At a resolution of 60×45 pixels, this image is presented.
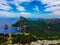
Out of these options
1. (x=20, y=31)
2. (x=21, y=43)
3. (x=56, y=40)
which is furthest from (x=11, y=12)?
(x=56, y=40)

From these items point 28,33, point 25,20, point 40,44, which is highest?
point 25,20

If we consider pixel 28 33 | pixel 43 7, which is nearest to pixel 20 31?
pixel 28 33

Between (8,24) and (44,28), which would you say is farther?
(44,28)

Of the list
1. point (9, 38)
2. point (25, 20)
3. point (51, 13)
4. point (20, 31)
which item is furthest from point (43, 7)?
point (9, 38)

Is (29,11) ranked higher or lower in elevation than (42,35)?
higher

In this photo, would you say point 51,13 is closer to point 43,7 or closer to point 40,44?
point 43,7

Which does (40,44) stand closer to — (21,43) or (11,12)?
(21,43)

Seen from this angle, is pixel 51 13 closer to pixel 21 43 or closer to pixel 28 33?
pixel 28 33
